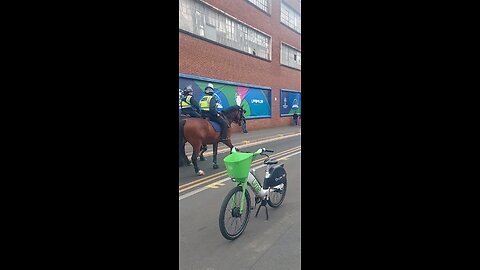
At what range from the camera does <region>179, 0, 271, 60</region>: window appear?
11.8 metres

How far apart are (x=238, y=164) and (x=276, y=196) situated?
4.22 ft

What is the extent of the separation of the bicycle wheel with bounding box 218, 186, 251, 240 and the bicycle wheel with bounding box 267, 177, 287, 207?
634 mm

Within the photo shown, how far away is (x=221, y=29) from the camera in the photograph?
13.6 metres

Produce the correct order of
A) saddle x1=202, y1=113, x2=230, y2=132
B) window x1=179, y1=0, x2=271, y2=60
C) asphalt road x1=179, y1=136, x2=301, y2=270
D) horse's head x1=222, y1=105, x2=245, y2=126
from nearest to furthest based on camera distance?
asphalt road x1=179, y1=136, x2=301, y2=270 < saddle x1=202, y1=113, x2=230, y2=132 < horse's head x1=222, y1=105, x2=245, y2=126 < window x1=179, y1=0, x2=271, y2=60

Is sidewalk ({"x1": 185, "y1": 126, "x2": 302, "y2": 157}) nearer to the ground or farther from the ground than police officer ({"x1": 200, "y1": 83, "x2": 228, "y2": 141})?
nearer to the ground

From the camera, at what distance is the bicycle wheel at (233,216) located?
2850 mm

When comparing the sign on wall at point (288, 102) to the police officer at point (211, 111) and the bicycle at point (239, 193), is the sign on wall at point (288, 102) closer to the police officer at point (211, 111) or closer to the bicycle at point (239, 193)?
the police officer at point (211, 111)

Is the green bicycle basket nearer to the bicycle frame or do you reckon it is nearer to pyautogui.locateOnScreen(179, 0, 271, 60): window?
the bicycle frame

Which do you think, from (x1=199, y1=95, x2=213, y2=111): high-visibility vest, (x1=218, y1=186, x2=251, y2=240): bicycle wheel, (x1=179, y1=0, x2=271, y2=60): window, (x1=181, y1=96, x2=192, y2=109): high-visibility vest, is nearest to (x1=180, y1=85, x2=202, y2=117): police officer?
(x1=181, y1=96, x2=192, y2=109): high-visibility vest

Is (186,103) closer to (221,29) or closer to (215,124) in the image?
(215,124)

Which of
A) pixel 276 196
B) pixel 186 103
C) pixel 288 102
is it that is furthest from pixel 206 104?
pixel 288 102

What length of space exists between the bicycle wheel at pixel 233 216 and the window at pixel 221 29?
8334mm
